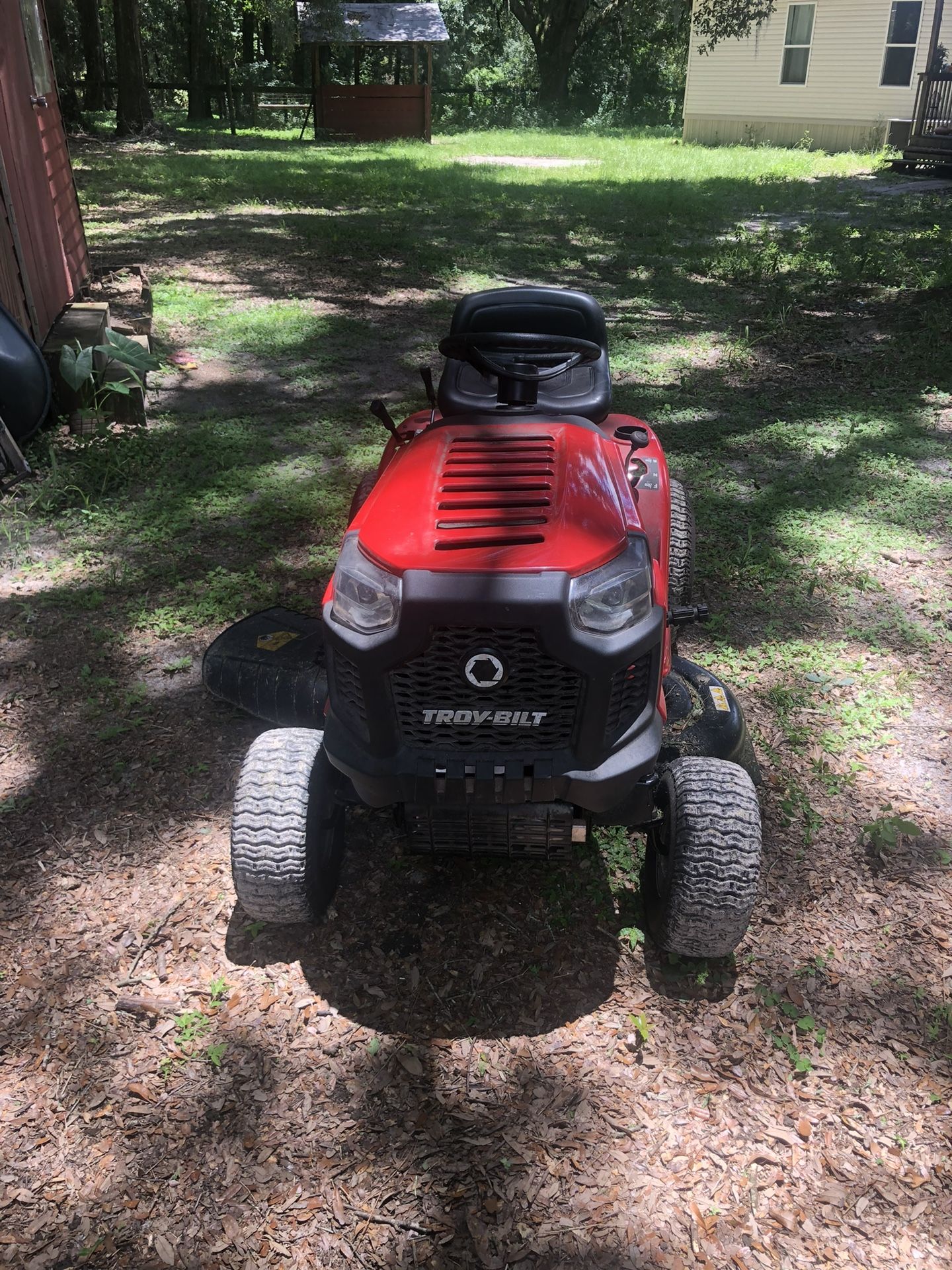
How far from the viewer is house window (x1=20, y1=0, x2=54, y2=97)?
24.7 feet

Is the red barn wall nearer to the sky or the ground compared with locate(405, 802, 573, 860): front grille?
nearer to the sky

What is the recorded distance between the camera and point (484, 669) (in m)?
2.20

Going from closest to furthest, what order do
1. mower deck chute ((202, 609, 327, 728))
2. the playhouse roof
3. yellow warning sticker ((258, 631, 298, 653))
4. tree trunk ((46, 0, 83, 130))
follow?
mower deck chute ((202, 609, 327, 728)), yellow warning sticker ((258, 631, 298, 653)), tree trunk ((46, 0, 83, 130)), the playhouse roof

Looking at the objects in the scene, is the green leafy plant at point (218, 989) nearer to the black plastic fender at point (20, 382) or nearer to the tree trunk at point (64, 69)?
the black plastic fender at point (20, 382)

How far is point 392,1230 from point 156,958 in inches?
39.9

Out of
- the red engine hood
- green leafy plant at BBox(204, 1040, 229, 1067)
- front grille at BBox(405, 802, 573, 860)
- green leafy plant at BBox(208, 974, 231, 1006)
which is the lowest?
green leafy plant at BBox(208, 974, 231, 1006)

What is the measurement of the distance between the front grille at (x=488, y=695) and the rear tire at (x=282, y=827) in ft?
Result: 1.44

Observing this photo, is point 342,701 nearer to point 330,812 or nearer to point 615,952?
point 330,812

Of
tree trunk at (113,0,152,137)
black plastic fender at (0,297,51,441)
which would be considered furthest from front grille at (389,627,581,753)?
tree trunk at (113,0,152,137)

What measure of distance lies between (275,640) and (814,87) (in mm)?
24054

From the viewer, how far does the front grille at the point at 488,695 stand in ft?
7.18

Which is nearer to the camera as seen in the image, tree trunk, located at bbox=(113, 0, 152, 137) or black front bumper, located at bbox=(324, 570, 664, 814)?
black front bumper, located at bbox=(324, 570, 664, 814)

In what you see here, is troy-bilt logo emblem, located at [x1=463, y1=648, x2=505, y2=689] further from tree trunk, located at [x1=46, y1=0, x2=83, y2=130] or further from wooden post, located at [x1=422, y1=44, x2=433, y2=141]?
wooden post, located at [x1=422, y1=44, x2=433, y2=141]

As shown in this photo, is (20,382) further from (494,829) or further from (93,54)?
(93,54)
